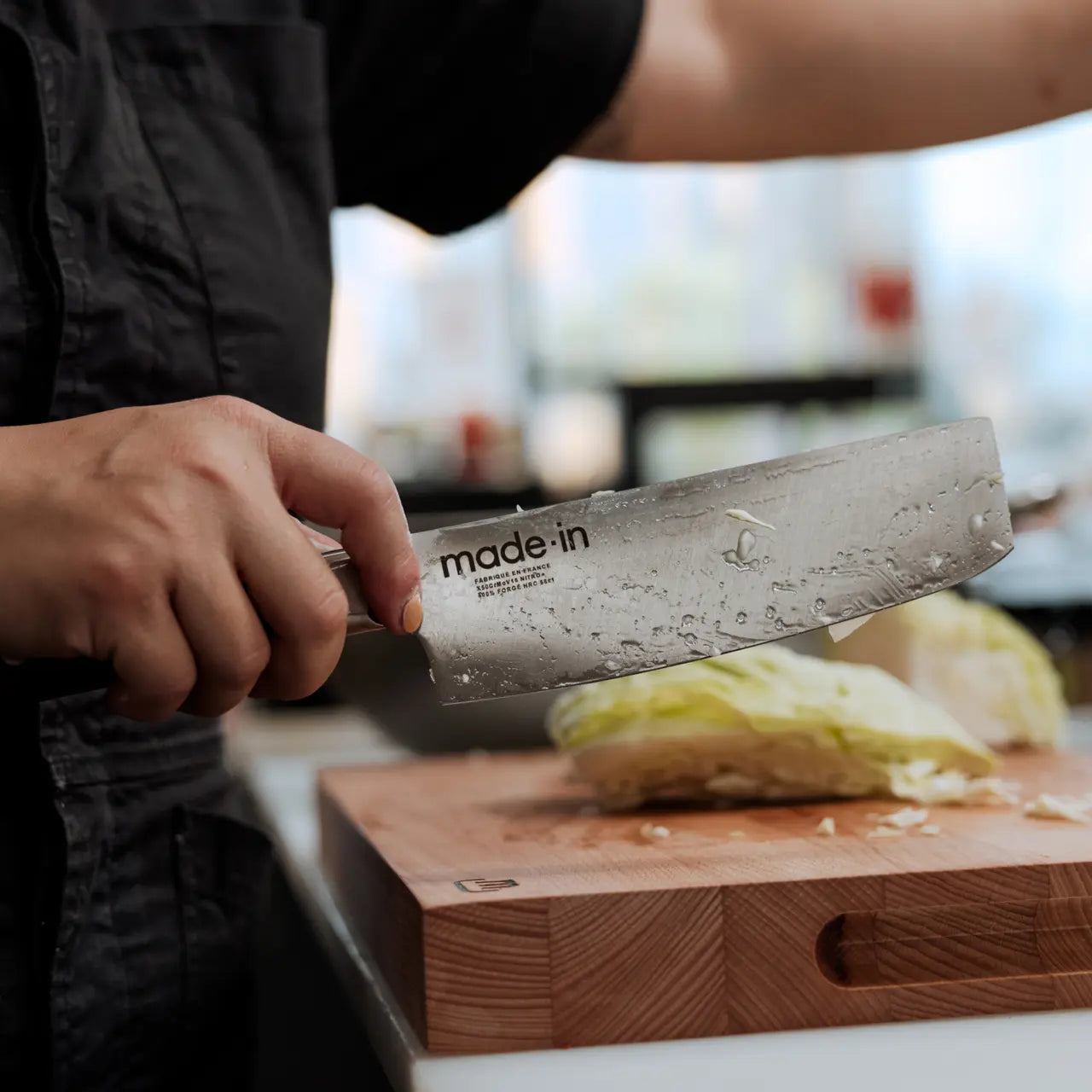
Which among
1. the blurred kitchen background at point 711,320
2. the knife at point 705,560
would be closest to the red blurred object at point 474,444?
the blurred kitchen background at point 711,320

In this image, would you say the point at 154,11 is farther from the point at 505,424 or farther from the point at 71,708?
the point at 505,424

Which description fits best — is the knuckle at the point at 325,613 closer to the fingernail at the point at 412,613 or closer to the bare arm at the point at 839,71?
the fingernail at the point at 412,613

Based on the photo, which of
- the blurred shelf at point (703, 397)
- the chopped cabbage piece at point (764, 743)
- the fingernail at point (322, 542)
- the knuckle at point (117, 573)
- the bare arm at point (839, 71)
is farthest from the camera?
the blurred shelf at point (703, 397)

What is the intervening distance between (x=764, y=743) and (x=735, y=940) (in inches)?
11.8

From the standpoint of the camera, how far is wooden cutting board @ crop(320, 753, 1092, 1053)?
800 mm

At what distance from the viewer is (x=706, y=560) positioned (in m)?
0.91

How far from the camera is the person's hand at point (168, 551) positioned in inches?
25.7

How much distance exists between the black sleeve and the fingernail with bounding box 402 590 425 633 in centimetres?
56

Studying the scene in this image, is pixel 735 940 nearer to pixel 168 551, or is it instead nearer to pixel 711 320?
pixel 168 551

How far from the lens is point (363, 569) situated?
30.0 inches

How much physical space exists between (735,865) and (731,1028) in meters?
0.10

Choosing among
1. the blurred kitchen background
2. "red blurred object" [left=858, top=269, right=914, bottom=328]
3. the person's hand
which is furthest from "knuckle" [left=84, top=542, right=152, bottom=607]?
"red blurred object" [left=858, top=269, right=914, bottom=328]

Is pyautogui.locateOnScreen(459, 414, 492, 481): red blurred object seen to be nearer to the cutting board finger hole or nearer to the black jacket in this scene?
the black jacket

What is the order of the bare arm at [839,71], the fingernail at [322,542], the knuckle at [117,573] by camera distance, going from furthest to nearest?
the bare arm at [839,71], the fingernail at [322,542], the knuckle at [117,573]
